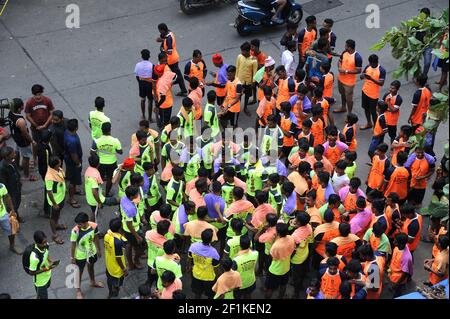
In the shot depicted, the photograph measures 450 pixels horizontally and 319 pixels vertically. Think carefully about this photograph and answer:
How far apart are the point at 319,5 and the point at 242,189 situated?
842cm

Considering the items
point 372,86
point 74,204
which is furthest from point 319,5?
point 74,204

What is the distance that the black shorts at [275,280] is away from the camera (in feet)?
38.6

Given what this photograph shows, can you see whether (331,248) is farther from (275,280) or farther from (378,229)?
(275,280)

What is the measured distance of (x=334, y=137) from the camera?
13.3m

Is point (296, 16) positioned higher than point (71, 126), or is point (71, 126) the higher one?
point (71, 126)

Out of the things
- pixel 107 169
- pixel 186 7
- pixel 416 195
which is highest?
pixel 186 7

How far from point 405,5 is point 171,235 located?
988 cm

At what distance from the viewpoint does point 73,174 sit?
45.0 ft

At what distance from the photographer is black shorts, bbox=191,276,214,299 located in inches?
459

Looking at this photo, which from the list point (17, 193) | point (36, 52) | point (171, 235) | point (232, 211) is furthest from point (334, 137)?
point (36, 52)

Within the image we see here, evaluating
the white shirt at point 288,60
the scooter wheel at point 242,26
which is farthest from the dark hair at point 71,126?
the scooter wheel at point 242,26

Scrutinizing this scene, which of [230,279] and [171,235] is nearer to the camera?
[230,279]

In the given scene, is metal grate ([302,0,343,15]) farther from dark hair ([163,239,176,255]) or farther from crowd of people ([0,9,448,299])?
dark hair ([163,239,176,255])

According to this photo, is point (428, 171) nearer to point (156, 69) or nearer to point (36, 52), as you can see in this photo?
point (156, 69)
